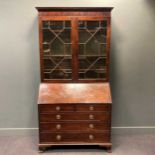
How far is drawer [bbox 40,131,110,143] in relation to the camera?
3.21m

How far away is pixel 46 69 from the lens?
3223 millimetres

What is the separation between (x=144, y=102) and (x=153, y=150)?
75 centimetres

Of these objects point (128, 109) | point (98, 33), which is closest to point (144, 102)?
point (128, 109)

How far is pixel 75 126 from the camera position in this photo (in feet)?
10.5

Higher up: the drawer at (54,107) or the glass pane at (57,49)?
→ the glass pane at (57,49)

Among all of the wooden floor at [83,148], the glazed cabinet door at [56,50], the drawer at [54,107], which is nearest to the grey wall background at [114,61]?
the wooden floor at [83,148]

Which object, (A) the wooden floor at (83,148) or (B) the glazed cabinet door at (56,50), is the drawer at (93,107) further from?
(A) the wooden floor at (83,148)

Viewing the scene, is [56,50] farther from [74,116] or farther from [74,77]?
[74,116]

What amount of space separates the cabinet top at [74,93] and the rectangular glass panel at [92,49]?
0.43 ft

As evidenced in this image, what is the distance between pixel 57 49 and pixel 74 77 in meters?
0.43

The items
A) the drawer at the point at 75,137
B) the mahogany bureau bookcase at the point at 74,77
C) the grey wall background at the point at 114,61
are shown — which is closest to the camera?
the mahogany bureau bookcase at the point at 74,77

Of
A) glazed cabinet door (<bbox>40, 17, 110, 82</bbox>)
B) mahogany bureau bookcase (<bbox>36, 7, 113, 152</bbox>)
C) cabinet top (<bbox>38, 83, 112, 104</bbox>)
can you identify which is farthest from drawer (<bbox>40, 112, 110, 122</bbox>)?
glazed cabinet door (<bbox>40, 17, 110, 82</bbox>)

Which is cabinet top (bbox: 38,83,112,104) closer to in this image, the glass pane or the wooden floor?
the glass pane

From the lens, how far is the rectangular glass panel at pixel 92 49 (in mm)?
3129
